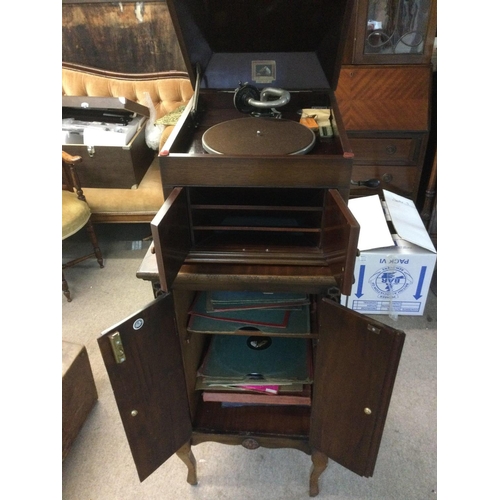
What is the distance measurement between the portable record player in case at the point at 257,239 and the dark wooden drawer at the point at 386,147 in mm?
860

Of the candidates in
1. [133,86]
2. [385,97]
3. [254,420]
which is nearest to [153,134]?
[133,86]

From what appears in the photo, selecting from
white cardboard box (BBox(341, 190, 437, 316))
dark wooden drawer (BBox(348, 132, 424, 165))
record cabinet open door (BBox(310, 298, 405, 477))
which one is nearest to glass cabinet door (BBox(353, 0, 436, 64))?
dark wooden drawer (BBox(348, 132, 424, 165))

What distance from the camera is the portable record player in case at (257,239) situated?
33.7 inches

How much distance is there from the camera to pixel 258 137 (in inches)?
38.7

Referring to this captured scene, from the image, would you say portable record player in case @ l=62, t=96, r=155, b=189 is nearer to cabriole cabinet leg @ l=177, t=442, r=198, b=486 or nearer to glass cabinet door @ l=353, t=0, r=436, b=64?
glass cabinet door @ l=353, t=0, r=436, b=64

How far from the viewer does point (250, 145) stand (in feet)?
3.09

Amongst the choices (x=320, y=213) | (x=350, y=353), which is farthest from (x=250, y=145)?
(x=350, y=353)

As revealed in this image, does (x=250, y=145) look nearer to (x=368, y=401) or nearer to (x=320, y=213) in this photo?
(x=320, y=213)

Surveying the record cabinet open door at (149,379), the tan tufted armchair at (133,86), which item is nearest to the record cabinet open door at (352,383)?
the record cabinet open door at (149,379)

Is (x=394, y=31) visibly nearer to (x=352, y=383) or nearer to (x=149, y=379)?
(x=352, y=383)

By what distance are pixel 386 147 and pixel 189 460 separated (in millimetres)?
1584

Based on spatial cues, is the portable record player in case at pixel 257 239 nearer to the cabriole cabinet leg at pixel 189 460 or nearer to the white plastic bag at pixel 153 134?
the cabriole cabinet leg at pixel 189 460

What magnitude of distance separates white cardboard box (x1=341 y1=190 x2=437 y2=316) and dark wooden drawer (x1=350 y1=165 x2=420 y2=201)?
8 cm

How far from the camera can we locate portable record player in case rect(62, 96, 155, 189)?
2.05 m
